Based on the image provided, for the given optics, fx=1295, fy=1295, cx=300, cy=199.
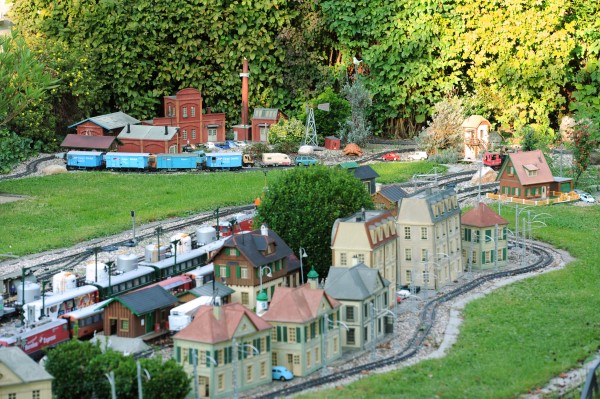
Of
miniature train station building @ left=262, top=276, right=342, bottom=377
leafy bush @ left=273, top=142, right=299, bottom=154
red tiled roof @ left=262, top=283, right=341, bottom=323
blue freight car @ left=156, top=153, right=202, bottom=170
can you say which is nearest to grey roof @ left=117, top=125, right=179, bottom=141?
blue freight car @ left=156, top=153, right=202, bottom=170

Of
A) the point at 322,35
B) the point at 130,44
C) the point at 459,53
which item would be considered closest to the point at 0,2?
the point at 130,44

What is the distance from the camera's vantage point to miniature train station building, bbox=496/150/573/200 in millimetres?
68812

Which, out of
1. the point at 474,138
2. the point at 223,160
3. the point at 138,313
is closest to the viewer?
the point at 138,313

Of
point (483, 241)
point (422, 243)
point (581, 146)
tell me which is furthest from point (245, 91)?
point (422, 243)

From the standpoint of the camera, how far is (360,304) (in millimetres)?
46375

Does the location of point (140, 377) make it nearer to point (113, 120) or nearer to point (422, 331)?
point (422, 331)

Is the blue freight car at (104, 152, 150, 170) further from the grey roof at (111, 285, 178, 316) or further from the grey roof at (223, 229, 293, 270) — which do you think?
the grey roof at (111, 285, 178, 316)

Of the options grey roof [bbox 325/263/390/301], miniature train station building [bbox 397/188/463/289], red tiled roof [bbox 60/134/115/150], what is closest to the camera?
grey roof [bbox 325/263/390/301]

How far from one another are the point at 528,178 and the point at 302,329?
2874cm

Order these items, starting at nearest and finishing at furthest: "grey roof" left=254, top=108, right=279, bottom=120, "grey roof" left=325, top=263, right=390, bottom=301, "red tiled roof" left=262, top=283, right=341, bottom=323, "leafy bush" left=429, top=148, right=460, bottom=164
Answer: "red tiled roof" left=262, top=283, right=341, bottom=323 → "grey roof" left=325, top=263, right=390, bottom=301 → "leafy bush" left=429, top=148, right=460, bottom=164 → "grey roof" left=254, top=108, right=279, bottom=120

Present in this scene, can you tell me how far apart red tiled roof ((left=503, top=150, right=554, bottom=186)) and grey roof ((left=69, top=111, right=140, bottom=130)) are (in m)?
24.2

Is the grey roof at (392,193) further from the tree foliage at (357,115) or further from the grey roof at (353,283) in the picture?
the tree foliage at (357,115)

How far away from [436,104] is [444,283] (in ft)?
92.8

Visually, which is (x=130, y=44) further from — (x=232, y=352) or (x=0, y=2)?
(x=232, y=352)
